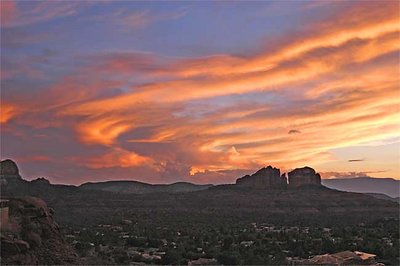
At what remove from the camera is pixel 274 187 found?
109312mm

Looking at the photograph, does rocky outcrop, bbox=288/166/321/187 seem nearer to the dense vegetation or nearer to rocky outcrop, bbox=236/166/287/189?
rocky outcrop, bbox=236/166/287/189

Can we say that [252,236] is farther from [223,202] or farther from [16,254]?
[223,202]

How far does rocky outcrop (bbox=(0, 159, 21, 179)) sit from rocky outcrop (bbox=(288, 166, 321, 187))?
5824cm

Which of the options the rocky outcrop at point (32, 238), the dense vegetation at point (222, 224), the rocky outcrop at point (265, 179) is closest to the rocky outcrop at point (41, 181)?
the dense vegetation at point (222, 224)

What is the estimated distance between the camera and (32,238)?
679 inches

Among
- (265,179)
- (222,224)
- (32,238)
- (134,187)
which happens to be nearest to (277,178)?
(265,179)

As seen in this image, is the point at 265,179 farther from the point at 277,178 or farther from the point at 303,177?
the point at 303,177

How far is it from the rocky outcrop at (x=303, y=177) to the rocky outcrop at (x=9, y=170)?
58.2m

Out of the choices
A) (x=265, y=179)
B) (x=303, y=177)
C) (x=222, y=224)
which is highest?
(x=303, y=177)

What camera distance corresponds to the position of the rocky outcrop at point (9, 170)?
8700 cm

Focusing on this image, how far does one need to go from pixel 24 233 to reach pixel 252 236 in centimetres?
2283

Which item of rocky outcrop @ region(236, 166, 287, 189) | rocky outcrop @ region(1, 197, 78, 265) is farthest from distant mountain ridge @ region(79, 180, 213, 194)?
rocky outcrop @ region(1, 197, 78, 265)

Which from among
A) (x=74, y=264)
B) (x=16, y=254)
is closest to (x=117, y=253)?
(x=74, y=264)

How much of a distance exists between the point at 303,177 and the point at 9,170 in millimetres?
63444
